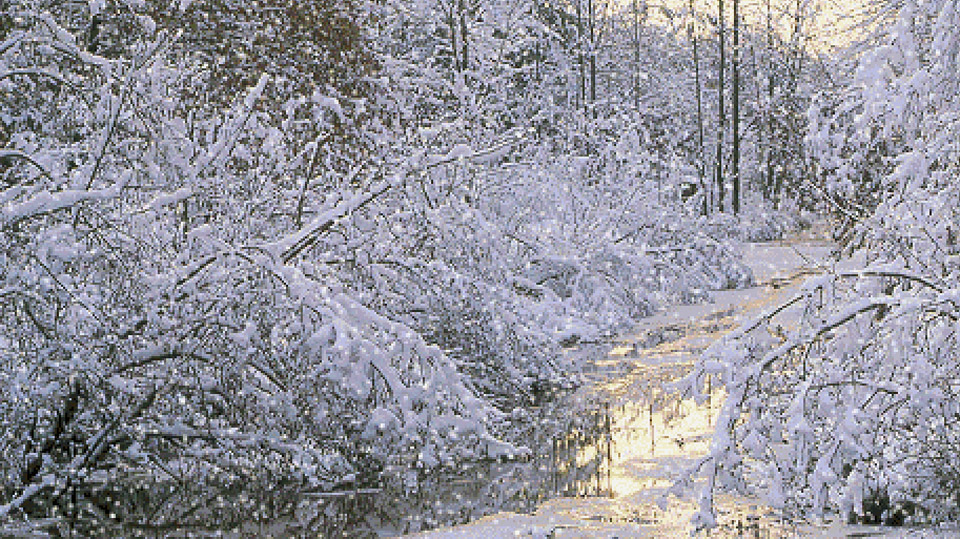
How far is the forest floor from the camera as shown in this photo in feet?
18.9

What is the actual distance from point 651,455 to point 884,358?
2.47 metres

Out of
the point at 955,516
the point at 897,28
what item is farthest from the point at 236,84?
the point at 955,516

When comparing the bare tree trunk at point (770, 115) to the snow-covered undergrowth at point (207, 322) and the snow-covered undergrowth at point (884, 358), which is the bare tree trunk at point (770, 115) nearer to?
the snow-covered undergrowth at point (207, 322)

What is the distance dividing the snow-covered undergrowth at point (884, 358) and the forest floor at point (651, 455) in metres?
0.24

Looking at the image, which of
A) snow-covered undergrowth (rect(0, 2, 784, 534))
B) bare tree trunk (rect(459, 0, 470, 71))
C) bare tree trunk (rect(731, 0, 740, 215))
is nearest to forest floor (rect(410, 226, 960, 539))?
snow-covered undergrowth (rect(0, 2, 784, 534))

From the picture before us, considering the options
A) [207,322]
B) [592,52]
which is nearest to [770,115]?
[592,52]

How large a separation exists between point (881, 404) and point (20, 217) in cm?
491

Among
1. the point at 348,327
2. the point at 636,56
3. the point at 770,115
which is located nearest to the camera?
the point at 348,327

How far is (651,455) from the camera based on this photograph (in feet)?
25.2

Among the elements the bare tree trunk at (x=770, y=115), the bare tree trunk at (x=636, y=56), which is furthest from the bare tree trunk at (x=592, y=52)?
the bare tree trunk at (x=770, y=115)

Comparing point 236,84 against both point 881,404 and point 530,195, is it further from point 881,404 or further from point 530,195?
point 881,404

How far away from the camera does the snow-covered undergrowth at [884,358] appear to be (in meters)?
5.15

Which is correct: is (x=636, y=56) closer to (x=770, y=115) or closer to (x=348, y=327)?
(x=770, y=115)

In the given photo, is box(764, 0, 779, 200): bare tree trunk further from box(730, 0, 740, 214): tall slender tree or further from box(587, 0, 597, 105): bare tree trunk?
box(587, 0, 597, 105): bare tree trunk
